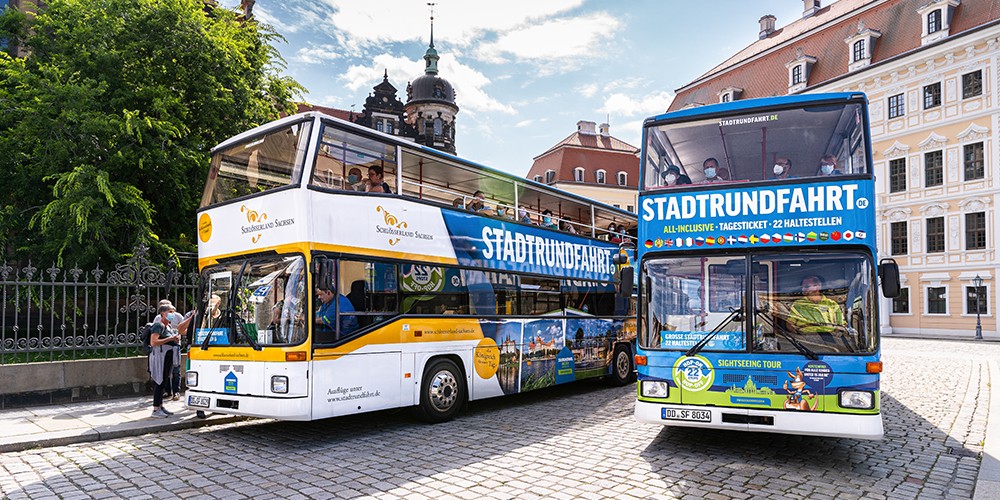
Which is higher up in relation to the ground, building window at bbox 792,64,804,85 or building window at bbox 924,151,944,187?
building window at bbox 792,64,804,85

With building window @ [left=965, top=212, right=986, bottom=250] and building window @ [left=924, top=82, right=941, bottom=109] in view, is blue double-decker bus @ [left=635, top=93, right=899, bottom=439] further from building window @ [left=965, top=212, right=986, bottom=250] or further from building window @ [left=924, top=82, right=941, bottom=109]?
building window @ [left=924, top=82, right=941, bottom=109]

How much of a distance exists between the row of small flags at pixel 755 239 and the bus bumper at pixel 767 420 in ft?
6.22

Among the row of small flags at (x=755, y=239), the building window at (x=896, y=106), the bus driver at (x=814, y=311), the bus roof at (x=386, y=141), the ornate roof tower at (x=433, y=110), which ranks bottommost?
the bus driver at (x=814, y=311)

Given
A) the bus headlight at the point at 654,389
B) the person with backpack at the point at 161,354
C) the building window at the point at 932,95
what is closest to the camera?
the bus headlight at the point at 654,389

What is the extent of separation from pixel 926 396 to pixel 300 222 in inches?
468

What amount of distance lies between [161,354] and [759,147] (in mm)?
9516

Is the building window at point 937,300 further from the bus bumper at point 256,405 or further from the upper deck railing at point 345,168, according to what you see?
the bus bumper at point 256,405

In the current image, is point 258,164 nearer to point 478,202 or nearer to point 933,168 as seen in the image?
point 478,202

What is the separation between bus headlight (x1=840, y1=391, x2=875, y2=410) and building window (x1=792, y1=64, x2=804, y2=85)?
45184 mm

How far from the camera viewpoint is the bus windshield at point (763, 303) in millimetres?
7355

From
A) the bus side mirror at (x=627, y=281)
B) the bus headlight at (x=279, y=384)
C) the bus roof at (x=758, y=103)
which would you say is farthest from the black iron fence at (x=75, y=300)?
the bus roof at (x=758, y=103)

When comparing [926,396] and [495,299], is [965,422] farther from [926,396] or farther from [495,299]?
[495,299]

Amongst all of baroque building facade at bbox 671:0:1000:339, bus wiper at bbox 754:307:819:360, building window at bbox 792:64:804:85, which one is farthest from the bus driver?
building window at bbox 792:64:804:85

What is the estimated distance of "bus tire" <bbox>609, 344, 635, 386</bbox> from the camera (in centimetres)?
1499
